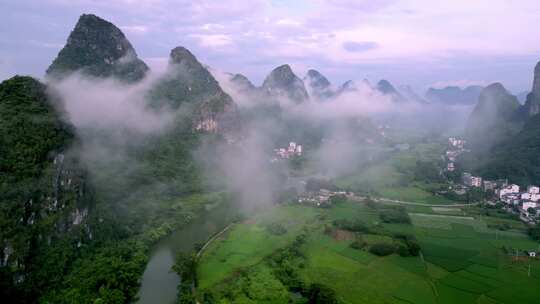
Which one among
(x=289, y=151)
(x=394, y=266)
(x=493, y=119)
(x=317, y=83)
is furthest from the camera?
(x=317, y=83)

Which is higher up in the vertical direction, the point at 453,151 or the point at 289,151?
the point at 289,151

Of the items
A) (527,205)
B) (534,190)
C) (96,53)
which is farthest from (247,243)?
(96,53)

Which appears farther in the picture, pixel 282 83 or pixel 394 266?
pixel 282 83

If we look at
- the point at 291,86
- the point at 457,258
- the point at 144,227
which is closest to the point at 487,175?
the point at 457,258

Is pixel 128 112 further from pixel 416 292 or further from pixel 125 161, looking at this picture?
pixel 416 292

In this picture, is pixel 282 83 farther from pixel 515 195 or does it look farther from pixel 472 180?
pixel 515 195

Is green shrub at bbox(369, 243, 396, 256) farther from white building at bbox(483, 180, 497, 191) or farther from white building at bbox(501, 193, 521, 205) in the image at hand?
white building at bbox(483, 180, 497, 191)

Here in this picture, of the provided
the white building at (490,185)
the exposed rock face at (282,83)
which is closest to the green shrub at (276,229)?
the white building at (490,185)
